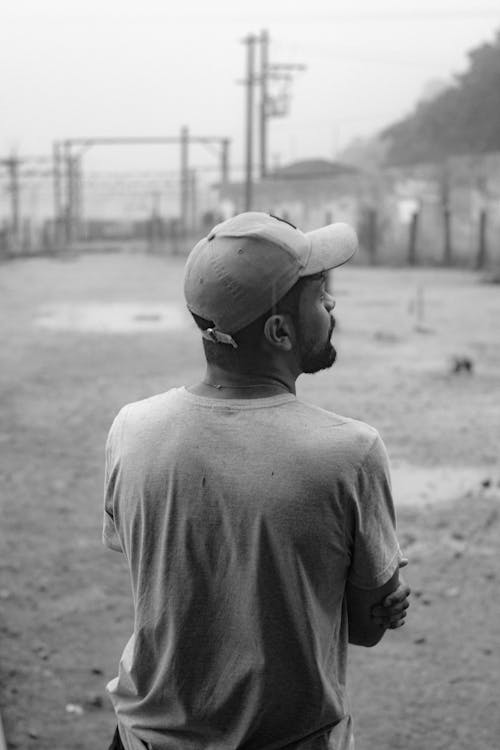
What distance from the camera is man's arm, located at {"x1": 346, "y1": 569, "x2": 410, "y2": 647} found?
1.91 m

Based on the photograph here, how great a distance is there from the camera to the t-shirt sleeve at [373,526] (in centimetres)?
182

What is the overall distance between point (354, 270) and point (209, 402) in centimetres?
3118

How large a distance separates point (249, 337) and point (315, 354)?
0.13m

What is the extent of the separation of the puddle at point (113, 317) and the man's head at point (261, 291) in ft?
44.7

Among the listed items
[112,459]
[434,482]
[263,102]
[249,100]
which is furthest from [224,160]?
[112,459]

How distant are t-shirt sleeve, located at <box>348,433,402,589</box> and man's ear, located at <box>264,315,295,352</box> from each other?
9.0 inches

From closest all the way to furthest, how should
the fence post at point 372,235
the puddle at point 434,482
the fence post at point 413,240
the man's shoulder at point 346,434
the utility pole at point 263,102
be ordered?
the man's shoulder at point 346,434, the puddle at point 434,482, the fence post at point 413,240, the fence post at point 372,235, the utility pole at point 263,102

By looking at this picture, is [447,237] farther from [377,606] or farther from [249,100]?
[377,606]

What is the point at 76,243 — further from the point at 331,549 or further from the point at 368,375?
the point at 331,549

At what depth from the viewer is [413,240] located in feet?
115

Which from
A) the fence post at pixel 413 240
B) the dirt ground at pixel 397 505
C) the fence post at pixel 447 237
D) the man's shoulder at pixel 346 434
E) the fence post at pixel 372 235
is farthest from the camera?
the fence post at pixel 372 235

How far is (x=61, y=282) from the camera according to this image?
1032 inches

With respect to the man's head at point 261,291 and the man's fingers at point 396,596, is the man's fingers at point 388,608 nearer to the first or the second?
the man's fingers at point 396,596

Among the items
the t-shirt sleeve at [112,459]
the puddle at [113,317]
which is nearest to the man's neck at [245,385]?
the t-shirt sleeve at [112,459]
